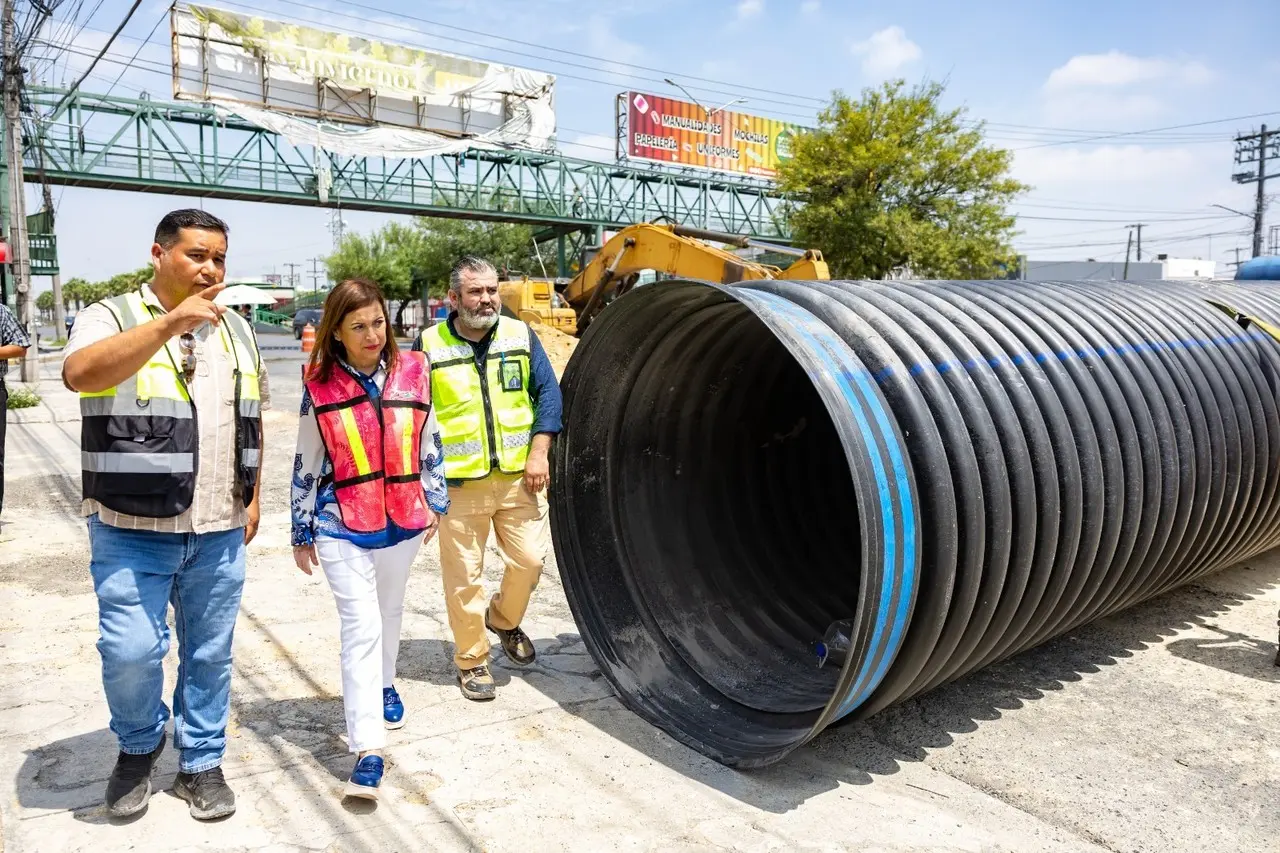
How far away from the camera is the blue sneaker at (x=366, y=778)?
3467mm

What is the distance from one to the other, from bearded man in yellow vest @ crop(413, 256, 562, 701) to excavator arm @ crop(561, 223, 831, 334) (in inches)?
213

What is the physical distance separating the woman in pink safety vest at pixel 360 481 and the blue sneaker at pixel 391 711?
1.48 ft

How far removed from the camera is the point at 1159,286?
20.8 ft

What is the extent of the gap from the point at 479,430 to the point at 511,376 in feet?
0.95

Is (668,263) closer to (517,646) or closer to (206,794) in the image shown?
(517,646)

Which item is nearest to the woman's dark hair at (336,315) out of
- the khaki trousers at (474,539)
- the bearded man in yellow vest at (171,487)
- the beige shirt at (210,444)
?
the bearded man in yellow vest at (171,487)

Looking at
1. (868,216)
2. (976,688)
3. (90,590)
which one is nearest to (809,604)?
(976,688)

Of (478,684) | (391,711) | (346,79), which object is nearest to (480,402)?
(478,684)

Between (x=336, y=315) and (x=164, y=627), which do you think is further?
(x=336, y=315)

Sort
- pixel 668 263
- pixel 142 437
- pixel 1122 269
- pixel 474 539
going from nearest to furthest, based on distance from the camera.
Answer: pixel 142 437 → pixel 474 539 → pixel 668 263 → pixel 1122 269

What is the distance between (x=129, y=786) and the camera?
11.1ft

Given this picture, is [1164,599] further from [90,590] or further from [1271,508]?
[90,590]

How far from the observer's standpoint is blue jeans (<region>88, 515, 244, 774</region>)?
322 cm

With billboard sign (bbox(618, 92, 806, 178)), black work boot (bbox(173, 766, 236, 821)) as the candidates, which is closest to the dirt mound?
black work boot (bbox(173, 766, 236, 821))
